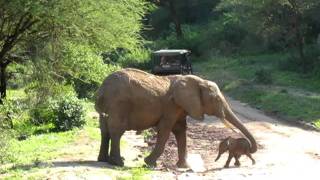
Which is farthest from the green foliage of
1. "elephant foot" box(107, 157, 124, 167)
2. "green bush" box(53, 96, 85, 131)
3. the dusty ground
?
"elephant foot" box(107, 157, 124, 167)

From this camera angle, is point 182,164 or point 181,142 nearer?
point 182,164

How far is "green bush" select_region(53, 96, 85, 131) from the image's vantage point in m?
22.4

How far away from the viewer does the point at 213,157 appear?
1811 cm

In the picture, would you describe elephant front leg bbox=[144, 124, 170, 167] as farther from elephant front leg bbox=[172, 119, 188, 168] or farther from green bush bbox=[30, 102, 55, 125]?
green bush bbox=[30, 102, 55, 125]

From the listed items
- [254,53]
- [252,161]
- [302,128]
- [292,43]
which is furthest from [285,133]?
[254,53]

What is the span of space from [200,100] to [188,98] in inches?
16.3

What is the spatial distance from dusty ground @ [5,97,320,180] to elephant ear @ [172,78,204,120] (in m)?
1.38

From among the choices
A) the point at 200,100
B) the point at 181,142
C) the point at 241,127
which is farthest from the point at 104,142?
the point at 241,127

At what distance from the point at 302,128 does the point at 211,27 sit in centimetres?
4059

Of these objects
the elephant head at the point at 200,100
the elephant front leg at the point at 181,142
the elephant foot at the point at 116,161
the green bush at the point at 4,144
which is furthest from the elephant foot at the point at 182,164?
the green bush at the point at 4,144

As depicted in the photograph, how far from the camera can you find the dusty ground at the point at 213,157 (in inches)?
537

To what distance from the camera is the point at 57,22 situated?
20859 millimetres

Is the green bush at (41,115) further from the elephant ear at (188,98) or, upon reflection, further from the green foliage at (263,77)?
the green foliage at (263,77)

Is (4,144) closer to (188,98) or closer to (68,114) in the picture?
(188,98)
